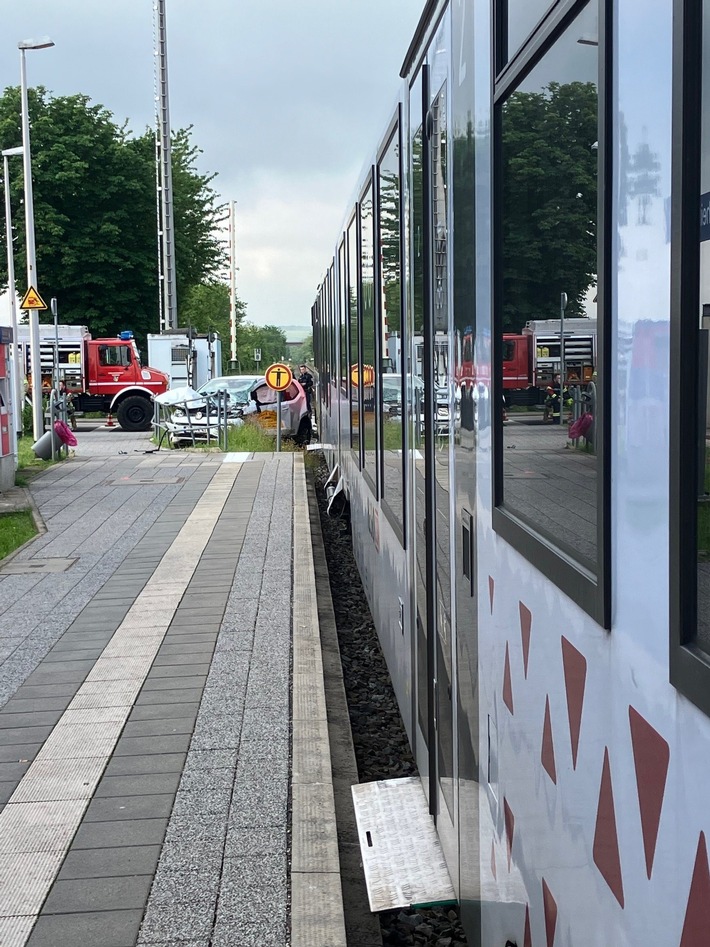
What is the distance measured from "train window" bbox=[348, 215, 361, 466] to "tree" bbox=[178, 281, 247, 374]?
158 ft

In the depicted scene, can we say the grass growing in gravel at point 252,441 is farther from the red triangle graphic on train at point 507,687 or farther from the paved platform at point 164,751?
the red triangle graphic on train at point 507,687

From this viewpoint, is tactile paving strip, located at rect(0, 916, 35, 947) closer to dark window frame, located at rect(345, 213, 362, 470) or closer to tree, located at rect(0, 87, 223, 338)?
dark window frame, located at rect(345, 213, 362, 470)

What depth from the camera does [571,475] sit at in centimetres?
208

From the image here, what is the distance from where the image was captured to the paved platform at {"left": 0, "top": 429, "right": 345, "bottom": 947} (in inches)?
154

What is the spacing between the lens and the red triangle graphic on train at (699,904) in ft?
4.58

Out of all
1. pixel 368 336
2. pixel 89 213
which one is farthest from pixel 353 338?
pixel 89 213

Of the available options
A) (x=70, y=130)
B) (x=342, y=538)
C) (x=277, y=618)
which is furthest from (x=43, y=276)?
(x=277, y=618)

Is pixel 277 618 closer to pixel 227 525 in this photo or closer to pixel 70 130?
pixel 227 525

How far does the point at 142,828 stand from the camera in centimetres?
459

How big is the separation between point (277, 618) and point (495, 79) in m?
5.89

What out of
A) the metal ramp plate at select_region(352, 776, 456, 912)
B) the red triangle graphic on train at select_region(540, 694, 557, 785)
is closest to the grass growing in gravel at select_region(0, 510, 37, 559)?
the metal ramp plate at select_region(352, 776, 456, 912)

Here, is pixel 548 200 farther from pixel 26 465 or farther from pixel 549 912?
pixel 26 465

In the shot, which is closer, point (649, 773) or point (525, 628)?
point (649, 773)

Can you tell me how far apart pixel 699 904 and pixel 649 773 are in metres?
0.23
